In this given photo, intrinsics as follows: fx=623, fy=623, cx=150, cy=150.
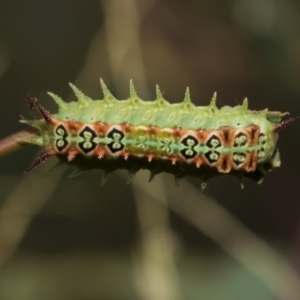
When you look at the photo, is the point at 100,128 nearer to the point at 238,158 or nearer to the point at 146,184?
the point at 238,158

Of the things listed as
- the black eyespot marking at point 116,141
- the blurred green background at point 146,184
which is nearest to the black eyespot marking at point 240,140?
the black eyespot marking at point 116,141

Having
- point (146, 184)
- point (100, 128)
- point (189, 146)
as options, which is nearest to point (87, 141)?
point (100, 128)

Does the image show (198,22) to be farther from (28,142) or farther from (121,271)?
(28,142)

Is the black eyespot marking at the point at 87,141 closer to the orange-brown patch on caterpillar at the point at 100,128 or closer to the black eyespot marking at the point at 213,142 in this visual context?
the orange-brown patch on caterpillar at the point at 100,128

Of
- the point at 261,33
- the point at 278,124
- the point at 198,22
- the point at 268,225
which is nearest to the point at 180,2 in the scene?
the point at 198,22

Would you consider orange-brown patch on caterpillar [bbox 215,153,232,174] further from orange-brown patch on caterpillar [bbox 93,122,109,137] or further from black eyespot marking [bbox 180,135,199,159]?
orange-brown patch on caterpillar [bbox 93,122,109,137]

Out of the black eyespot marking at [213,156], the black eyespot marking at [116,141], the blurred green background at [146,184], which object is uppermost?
the blurred green background at [146,184]
